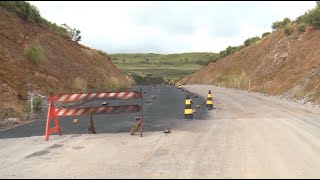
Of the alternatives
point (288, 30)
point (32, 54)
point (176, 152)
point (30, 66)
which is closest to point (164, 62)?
point (288, 30)

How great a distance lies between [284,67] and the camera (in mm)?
37500

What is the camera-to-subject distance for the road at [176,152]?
24.6 feet

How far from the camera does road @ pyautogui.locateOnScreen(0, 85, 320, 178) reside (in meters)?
7.50

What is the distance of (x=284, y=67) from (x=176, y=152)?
30.3m

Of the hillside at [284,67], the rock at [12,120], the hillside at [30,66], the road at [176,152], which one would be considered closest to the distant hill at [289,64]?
the hillside at [284,67]

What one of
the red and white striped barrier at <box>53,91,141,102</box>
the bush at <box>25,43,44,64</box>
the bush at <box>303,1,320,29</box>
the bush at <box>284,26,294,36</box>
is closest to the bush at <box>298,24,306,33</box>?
the bush at <box>303,1,320,29</box>

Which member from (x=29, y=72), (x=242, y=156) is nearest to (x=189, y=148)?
(x=242, y=156)

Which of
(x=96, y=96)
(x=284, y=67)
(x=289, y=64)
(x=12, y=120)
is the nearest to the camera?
(x=96, y=96)

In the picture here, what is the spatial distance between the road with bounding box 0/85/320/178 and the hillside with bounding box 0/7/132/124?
18.4 feet

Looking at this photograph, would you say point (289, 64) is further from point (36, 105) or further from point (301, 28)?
point (36, 105)

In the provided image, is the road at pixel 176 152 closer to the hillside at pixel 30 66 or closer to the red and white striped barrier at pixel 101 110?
the red and white striped barrier at pixel 101 110

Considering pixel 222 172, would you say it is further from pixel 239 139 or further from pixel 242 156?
pixel 239 139

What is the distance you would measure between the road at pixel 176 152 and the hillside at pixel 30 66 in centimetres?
561

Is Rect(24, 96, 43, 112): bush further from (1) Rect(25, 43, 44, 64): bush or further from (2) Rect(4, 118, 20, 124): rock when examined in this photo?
(1) Rect(25, 43, 44, 64): bush
